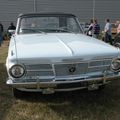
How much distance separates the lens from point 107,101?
20.9 feet

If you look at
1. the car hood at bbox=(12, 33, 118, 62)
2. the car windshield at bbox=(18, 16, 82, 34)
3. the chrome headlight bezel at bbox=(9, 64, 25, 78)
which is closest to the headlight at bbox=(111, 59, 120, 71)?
the car hood at bbox=(12, 33, 118, 62)

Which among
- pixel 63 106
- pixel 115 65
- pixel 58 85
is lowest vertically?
pixel 63 106

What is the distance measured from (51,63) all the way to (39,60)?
0.20 m

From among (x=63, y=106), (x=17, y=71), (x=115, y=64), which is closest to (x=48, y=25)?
(x=63, y=106)

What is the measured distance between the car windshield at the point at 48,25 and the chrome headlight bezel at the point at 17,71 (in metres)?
2.15

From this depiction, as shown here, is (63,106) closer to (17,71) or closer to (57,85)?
(57,85)

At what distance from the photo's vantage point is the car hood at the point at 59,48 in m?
5.46

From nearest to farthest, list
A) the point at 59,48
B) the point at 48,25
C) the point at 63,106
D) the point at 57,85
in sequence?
1. the point at 57,85
2. the point at 59,48
3. the point at 63,106
4. the point at 48,25

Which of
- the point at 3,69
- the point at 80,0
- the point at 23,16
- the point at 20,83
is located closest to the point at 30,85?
the point at 20,83

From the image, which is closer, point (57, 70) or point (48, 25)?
point (57, 70)

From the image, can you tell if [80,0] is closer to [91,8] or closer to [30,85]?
[91,8]

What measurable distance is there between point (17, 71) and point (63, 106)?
116 cm

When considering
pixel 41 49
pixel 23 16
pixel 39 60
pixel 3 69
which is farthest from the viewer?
pixel 3 69

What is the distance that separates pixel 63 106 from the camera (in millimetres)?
6086
